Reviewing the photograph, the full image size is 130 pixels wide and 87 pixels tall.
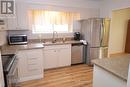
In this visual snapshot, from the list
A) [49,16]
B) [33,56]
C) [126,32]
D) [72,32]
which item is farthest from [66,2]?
[126,32]

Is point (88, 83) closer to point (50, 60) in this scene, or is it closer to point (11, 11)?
point (50, 60)

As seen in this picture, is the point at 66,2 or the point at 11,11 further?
the point at 66,2

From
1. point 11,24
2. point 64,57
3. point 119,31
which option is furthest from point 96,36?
point 11,24

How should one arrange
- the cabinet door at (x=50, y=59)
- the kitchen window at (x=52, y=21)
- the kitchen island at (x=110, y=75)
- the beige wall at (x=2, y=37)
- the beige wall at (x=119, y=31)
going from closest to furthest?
the kitchen island at (x=110, y=75) → the beige wall at (x=2, y=37) → the cabinet door at (x=50, y=59) → the kitchen window at (x=52, y=21) → the beige wall at (x=119, y=31)

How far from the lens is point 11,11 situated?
200 centimetres

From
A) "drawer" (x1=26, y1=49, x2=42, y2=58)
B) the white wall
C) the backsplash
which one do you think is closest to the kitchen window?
the backsplash

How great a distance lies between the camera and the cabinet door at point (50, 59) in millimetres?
3579

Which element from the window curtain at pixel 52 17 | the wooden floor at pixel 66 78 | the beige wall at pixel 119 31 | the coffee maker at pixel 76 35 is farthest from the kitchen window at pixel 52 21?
the beige wall at pixel 119 31

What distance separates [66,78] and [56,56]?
86 centimetres

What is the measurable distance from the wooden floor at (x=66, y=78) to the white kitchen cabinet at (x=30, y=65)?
0.17 m

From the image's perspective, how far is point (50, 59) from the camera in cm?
365

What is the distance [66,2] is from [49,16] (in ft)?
2.64

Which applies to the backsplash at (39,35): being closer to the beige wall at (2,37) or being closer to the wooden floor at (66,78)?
the beige wall at (2,37)

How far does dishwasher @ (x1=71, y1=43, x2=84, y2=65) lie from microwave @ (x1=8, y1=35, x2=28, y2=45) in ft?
5.39
